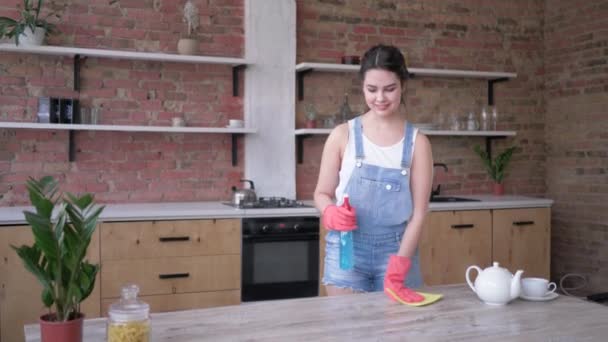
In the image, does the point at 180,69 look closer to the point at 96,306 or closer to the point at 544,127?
the point at 96,306

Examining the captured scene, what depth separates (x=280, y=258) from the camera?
14.0ft

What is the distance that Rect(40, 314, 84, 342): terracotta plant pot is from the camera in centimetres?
144

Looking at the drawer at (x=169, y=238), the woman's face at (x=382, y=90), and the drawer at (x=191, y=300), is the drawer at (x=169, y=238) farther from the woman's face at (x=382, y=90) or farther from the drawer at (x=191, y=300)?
the woman's face at (x=382, y=90)

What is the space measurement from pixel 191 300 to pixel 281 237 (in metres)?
0.70

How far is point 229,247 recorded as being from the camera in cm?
416

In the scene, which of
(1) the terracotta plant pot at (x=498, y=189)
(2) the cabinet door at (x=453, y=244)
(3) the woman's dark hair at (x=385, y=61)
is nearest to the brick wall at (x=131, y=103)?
(2) the cabinet door at (x=453, y=244)

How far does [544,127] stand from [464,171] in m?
0.94

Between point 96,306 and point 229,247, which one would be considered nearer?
point 96,306

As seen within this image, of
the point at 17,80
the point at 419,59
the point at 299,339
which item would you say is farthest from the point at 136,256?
the point at 419,59

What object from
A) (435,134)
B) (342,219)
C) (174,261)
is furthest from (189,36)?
(342,219)

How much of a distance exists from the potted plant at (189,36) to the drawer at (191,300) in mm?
1685

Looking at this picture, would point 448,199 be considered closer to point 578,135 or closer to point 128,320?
point 578,135

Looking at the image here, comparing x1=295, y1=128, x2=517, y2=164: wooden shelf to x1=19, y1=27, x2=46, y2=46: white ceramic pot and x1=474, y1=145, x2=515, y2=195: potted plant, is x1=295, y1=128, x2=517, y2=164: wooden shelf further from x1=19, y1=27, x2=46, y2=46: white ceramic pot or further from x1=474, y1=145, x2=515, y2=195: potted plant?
x1=19, y1=27, x2=46, y2=46: white ceramic pot

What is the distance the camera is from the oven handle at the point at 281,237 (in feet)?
13.7
